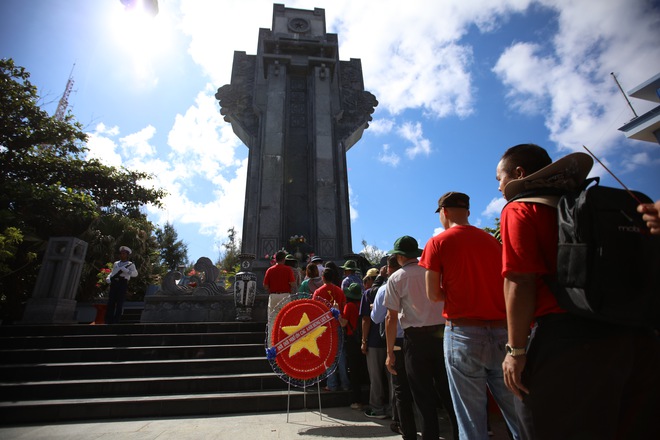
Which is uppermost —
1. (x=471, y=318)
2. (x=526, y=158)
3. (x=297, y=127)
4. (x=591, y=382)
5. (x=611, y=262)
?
(x=297, y=127)

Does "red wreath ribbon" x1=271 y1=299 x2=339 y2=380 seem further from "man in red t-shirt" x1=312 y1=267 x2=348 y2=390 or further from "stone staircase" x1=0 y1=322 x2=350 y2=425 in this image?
"stone staircase" x1=0 y1=322 x2=350 y2=425

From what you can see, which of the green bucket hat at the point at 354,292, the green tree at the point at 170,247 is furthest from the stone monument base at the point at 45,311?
the green tree at the point at 170,247

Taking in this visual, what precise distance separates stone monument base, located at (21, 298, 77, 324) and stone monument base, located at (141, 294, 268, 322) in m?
2.18

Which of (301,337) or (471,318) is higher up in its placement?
(471,318)

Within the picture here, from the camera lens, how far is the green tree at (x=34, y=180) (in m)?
12.1

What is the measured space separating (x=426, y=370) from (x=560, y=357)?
5.03 feet

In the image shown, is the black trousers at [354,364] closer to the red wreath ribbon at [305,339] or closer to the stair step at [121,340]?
the red wreath ribbon at [305,339]

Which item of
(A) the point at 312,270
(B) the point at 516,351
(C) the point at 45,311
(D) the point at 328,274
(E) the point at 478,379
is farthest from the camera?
(C) the point at 45,311

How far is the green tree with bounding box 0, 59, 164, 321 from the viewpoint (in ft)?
39.9

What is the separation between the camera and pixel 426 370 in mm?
2721

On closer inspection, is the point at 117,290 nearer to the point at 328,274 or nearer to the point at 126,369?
the point at 126,369

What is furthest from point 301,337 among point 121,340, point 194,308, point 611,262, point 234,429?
point 194,308

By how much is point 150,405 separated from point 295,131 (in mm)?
13728

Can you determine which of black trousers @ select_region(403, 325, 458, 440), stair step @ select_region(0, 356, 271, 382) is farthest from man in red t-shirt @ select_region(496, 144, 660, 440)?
stair step @ select_region(0, 356, 271, 382)
